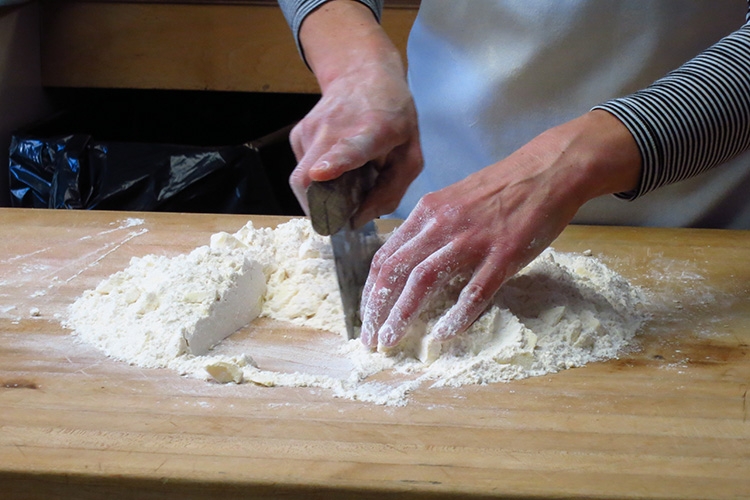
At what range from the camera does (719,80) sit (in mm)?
1052

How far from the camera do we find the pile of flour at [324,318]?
0.93m

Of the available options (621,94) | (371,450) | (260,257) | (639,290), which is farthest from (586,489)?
(621,94)

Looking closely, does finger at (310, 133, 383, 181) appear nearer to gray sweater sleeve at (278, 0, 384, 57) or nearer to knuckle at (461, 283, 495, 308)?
knuckle at (461, 283, 495, 308)

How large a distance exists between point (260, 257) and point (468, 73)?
1.64ft

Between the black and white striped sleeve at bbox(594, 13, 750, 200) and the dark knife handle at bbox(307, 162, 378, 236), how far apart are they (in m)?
0.35

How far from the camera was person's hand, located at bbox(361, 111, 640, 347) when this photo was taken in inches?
37.7

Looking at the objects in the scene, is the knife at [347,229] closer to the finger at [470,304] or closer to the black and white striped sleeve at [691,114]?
the finger at [470,304]

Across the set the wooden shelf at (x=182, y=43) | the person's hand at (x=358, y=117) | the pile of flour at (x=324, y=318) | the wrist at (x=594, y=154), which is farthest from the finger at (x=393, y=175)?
the wooden shelf at (x=182, y=43)

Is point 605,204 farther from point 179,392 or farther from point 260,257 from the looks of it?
point 179,392

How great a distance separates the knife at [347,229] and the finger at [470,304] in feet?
0.47

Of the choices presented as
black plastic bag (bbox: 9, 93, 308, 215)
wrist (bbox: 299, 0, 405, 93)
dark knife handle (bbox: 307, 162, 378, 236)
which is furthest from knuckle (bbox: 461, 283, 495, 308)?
black plastic bag (bbox: 9, 93, 308, 215)

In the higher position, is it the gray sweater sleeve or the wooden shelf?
the gray sweater sleeve

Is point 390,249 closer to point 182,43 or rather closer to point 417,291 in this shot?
point 417,291

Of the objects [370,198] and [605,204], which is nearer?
[370,198]
